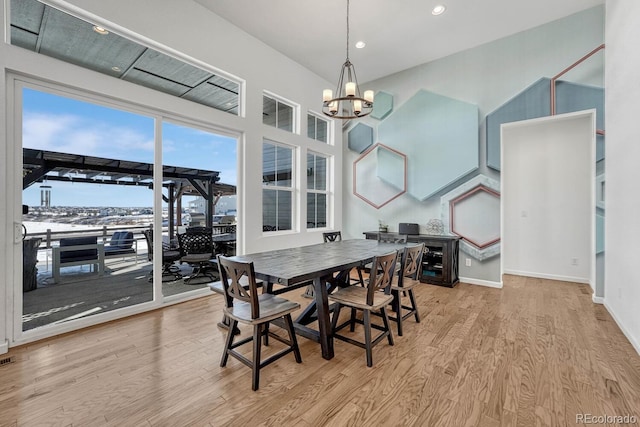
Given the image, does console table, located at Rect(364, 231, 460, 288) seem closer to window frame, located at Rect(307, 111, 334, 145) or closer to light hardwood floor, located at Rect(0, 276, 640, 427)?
light hardwood floor, located at Rect(0, 276, 640, 427)

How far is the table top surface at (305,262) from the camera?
2166 mm

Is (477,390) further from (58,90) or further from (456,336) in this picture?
(58,90)

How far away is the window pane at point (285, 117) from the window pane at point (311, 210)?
1425 mm

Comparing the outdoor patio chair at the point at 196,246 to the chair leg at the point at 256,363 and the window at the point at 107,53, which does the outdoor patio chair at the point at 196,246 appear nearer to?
the window at the point at 107,53

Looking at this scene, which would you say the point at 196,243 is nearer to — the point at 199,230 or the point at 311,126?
the point at 199,230

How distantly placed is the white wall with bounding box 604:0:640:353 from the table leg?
8.88 feet

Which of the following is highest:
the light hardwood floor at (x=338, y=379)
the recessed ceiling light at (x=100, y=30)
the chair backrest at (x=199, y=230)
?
the recessed ceiling light at (x=100, y=30)

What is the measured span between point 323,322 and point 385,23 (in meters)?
4.31

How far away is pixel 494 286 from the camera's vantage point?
465 centimetres

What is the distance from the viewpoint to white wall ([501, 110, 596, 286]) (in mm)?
4750

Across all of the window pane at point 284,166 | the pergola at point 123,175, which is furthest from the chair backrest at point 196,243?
the window pane at point 284,166

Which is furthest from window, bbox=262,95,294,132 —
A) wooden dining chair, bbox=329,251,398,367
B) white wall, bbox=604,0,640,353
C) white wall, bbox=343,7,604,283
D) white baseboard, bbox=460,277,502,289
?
white wall, bbox=604,0,640,353

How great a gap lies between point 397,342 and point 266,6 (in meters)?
4.48

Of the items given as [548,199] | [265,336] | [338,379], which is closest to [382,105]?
[548,199]
